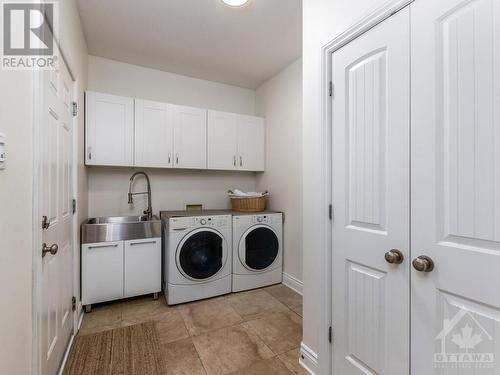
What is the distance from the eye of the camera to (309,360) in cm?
157

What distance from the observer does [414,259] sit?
1023 millimetres

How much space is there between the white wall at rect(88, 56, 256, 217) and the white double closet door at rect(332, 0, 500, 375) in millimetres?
2341

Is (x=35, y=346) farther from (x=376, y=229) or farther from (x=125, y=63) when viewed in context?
(x=125, y=63)

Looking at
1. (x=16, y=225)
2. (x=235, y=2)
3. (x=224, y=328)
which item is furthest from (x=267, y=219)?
(x=16, y=225)

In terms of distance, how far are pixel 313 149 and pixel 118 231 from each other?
2.02m

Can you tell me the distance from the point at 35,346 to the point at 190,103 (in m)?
2.92

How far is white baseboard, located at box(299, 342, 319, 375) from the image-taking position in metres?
1.51

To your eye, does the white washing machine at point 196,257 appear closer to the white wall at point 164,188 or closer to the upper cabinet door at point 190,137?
the white wall at point 164,188

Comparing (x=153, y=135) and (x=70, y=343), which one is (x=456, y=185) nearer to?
(x=70, y=343)

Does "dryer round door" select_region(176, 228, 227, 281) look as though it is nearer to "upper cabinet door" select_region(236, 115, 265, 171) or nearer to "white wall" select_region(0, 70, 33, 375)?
"upper cabinet door" select_region(236, 115, 265, 171)

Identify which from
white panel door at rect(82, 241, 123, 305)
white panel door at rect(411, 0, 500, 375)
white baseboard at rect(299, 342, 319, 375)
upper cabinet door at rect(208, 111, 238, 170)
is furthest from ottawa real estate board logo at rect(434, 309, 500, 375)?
upper cabinet door at rect(208, 111, 238, 170)

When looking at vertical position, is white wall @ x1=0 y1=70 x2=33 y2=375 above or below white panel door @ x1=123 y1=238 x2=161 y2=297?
above

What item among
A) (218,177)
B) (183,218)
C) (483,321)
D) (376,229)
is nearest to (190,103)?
(218,177)

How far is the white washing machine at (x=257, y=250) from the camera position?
9.15 feet
